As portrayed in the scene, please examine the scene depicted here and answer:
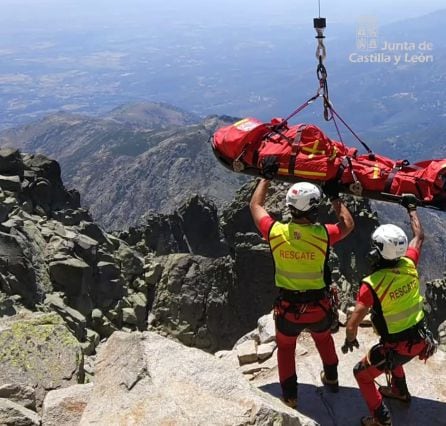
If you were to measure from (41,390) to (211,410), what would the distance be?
497cm

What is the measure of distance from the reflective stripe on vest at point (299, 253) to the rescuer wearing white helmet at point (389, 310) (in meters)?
0.88

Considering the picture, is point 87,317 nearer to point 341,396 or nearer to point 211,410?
point 341,396

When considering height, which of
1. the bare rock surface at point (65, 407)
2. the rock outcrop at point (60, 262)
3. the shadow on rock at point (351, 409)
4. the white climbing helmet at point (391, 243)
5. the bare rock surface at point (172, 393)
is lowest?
the rock outcrop at point (60, 262)

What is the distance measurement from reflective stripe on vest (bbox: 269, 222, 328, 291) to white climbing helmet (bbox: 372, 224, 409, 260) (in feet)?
3.20

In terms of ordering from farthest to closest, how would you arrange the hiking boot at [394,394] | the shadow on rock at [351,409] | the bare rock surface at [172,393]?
the hiking boot at [394,394]
the shadow on rock at [351,409]
the bare rock surface at [172,393]

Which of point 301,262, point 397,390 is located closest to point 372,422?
point 397,390

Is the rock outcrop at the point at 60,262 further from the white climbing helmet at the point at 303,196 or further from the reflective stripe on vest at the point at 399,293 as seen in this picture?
the reflective stripe on vest at the point at 399,293

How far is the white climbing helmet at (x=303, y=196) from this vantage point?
31.2ft

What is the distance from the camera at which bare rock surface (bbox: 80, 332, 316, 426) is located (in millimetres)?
7887

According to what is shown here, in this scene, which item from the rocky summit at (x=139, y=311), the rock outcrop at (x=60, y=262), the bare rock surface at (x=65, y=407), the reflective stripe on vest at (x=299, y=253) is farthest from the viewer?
the rock outcrop at (x=60, y=262)

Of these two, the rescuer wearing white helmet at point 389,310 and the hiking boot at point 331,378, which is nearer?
the rescuer wearing white helmet at point 389,310

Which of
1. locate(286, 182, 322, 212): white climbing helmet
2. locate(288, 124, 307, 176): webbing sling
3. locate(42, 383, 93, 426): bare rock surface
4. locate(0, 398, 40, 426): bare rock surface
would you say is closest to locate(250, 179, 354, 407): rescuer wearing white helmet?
locate(286, 182, 322, 212): white climbing helmet

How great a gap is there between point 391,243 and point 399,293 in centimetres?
85

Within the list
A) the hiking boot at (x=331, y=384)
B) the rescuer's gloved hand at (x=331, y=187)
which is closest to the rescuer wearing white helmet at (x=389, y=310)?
the hiking boot at (x=331, y=384)
